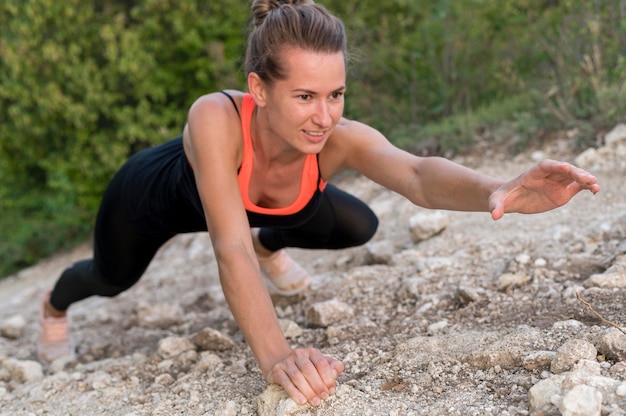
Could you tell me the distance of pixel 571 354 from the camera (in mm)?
1984

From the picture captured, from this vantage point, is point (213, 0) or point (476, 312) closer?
point (476, 312)

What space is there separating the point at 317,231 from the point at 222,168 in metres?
0.93

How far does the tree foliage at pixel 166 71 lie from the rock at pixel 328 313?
277 cm

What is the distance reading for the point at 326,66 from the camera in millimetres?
2314

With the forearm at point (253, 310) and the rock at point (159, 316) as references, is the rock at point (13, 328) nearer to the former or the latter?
the rock at point (159, 316)

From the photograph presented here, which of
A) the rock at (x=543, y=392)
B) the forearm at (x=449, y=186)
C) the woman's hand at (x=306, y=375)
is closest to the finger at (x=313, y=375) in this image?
the woman's hand at (x=306, y=375)

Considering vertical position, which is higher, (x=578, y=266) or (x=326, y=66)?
(x=326, y=66)

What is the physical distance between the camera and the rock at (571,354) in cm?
198

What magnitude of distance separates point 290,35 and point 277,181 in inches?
25.1

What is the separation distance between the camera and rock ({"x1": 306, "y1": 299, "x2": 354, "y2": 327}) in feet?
9.77

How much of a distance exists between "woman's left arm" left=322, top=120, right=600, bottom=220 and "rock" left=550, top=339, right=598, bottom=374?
1.32 ft

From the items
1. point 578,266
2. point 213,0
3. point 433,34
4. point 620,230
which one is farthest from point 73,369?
point 213,0

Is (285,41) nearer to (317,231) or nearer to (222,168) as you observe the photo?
(222,168)

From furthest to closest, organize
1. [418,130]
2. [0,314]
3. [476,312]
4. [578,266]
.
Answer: [418,130], [0,314], [578,266], [476,312]
